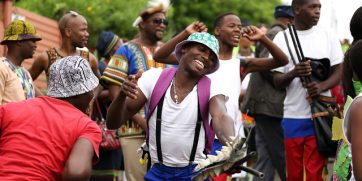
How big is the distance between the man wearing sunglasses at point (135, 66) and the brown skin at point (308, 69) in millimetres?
1344

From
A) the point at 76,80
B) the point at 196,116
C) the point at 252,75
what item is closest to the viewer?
the point at 76,80

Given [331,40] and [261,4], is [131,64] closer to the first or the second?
[331,40]

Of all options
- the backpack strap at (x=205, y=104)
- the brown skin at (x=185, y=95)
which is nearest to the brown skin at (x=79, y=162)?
the brown skin at (x=185, y=95)

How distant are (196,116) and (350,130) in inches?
66.7

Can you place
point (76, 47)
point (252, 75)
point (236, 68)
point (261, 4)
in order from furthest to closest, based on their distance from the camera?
1. point (261, 4)
2. point (252, 75)
3. point (76, 47)
4. point (236, 68)

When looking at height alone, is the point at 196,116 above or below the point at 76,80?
below

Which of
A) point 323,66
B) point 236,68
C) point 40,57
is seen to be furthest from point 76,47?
point 323,66

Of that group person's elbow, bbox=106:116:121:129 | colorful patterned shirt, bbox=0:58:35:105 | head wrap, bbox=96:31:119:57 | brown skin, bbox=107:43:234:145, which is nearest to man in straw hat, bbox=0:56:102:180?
brown skin, bbox=107:43:234:145

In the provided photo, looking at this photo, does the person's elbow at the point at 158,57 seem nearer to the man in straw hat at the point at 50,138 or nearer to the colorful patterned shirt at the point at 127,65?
the colorful patterned shirt at the point at 127,65

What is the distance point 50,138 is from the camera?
528cm

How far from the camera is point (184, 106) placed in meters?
6.59

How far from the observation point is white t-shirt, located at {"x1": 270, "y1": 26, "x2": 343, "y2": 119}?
9023mm

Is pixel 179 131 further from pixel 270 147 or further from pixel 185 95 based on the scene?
pixel 270 147

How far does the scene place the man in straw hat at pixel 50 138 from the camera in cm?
519
